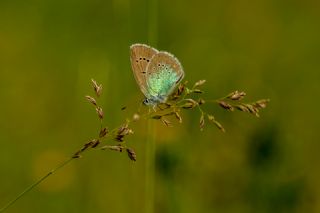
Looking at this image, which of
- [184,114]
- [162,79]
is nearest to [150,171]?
[162,79]

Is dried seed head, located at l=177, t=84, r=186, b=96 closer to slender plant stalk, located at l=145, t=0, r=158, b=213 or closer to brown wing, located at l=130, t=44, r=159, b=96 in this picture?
brown wing, located at l=130, t=44, r=159, b=96

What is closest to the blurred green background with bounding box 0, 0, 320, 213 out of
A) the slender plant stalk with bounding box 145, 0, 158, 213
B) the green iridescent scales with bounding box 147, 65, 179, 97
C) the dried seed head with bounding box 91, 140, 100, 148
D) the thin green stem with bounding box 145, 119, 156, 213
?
the slender plant stalk with bounding box 145, 0, 158, 213

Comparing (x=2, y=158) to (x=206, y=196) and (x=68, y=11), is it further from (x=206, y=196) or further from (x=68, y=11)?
(x=68, y=11)

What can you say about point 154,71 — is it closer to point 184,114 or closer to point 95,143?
point 95,143

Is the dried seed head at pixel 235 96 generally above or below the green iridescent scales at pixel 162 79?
below

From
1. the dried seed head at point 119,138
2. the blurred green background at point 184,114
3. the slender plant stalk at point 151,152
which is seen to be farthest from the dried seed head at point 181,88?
the blurred green background at point 184,114

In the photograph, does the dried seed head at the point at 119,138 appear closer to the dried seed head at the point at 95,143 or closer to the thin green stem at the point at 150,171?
the dried seed head at the point at 95,143

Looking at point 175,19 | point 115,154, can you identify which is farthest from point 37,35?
point 115,154
